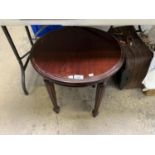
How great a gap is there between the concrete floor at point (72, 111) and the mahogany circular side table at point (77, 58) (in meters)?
0.28

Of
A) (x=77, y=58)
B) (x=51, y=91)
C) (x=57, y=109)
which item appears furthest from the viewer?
(x=57, y=109)

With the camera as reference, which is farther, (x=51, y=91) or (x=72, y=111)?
(x=72, y=111)

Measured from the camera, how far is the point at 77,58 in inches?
43.6

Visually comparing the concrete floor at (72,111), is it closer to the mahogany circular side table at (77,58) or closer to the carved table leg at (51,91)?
the carved table leg at (51,91)

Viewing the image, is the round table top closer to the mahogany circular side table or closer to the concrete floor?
the mahogany circular side table

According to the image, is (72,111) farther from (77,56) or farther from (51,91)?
(77,56)

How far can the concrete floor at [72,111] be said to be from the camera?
1.41 metres

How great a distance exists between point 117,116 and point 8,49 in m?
1.27

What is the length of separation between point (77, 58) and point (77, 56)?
0.02 m

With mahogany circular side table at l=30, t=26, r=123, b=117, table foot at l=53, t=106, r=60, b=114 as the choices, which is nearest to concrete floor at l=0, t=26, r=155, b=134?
table foot at l=53, t=106, r=60, b=114

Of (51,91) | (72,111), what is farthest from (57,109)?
(51,91)

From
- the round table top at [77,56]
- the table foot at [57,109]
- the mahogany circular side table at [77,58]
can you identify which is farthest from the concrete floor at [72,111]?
the round table top at [77,56]

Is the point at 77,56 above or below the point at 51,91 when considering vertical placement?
above
